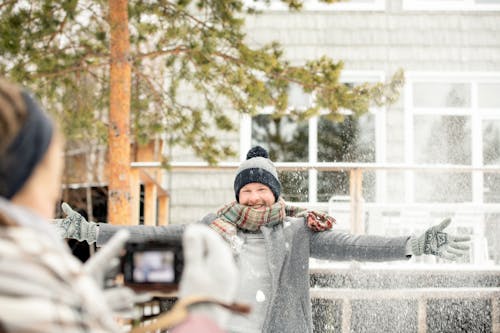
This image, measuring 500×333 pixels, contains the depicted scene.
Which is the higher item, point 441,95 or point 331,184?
point 441,95

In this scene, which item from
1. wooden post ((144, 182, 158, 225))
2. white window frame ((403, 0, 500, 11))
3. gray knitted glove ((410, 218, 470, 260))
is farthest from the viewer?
white window frame ((403, 0, 500, 11))

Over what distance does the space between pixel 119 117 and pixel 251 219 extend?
3489 millimetres

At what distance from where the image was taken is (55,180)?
1.02m

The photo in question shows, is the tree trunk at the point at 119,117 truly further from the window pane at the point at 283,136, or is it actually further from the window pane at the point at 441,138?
the window pane at the point at 441,138

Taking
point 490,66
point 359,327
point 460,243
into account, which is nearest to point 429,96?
point 490,66

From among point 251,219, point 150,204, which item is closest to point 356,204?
point 150,204

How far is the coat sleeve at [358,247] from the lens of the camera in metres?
3.06

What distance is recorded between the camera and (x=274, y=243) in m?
3.09

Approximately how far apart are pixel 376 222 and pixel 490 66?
447 centimetres

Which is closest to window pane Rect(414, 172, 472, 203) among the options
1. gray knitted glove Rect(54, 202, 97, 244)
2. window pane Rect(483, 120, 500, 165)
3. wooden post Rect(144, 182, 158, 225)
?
window pane Rect(483, 120, 500, 165)

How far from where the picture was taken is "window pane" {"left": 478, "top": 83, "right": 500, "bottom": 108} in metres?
10.9

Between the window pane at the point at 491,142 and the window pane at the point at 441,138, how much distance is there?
0.81 feet

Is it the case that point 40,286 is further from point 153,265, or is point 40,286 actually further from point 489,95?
point 489,95

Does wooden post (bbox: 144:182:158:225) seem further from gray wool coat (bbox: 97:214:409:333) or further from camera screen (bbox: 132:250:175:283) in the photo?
camera screen (bbox: 132:250:175:283)
